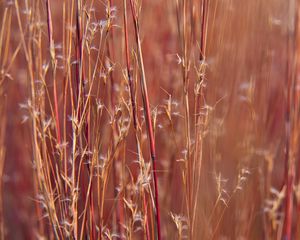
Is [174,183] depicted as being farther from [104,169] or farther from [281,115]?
[104,169]

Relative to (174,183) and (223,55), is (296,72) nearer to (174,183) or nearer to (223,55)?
(223,55)

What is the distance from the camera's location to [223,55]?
1376mm

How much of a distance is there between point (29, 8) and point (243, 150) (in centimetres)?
65

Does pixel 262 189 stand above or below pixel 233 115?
below

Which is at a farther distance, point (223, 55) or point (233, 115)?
point (233, 115)

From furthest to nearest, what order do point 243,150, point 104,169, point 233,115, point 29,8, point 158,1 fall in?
point 158,1
point 233,115
point 243,150
point 29,8
point 104,169

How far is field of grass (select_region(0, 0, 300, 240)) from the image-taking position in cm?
95

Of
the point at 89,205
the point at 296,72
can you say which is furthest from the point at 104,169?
the point at 296,72

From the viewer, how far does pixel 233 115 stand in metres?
1.51

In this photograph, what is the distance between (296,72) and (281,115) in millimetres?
721

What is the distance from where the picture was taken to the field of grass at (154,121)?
0.95 meters

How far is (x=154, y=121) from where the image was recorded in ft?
3.06

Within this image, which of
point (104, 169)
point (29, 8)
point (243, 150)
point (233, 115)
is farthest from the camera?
point (233, 115)

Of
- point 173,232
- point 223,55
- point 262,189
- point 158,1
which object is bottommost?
point 173,232
